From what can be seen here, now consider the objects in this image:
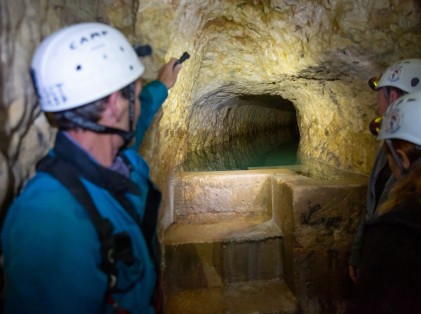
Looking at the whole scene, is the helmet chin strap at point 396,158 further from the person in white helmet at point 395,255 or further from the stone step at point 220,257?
the stone step at point 220,257

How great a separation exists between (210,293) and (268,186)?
1.51 m

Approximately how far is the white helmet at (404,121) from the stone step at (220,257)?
200 cm

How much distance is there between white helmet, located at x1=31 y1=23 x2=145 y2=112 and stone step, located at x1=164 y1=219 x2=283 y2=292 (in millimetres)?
2350

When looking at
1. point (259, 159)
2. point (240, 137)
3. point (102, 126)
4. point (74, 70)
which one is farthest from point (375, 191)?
point (240, 137)

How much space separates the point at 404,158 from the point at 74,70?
1704 millimetres

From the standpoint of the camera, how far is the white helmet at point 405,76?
2577 millimetres

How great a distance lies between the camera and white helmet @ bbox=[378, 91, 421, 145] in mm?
1701

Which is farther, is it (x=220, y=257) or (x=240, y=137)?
(x=240, y=137)

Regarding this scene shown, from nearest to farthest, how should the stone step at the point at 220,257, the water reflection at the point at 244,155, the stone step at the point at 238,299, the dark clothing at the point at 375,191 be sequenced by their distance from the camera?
1. the dark clothing at the point at 375,191
2. the stone step at the point at 238,299
3. the stone step at the point at 220,257
4. the water reflection at the point at 244,155

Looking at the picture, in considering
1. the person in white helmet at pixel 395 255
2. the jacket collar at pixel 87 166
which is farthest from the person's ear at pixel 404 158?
the jacket collar at pixel 87 166

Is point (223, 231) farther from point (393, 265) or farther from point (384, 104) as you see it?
point (393, 265)

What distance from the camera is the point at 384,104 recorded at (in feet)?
8.71

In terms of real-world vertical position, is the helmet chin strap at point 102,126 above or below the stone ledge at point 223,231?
above

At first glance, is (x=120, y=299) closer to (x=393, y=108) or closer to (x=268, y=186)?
(x=393, y=108)
